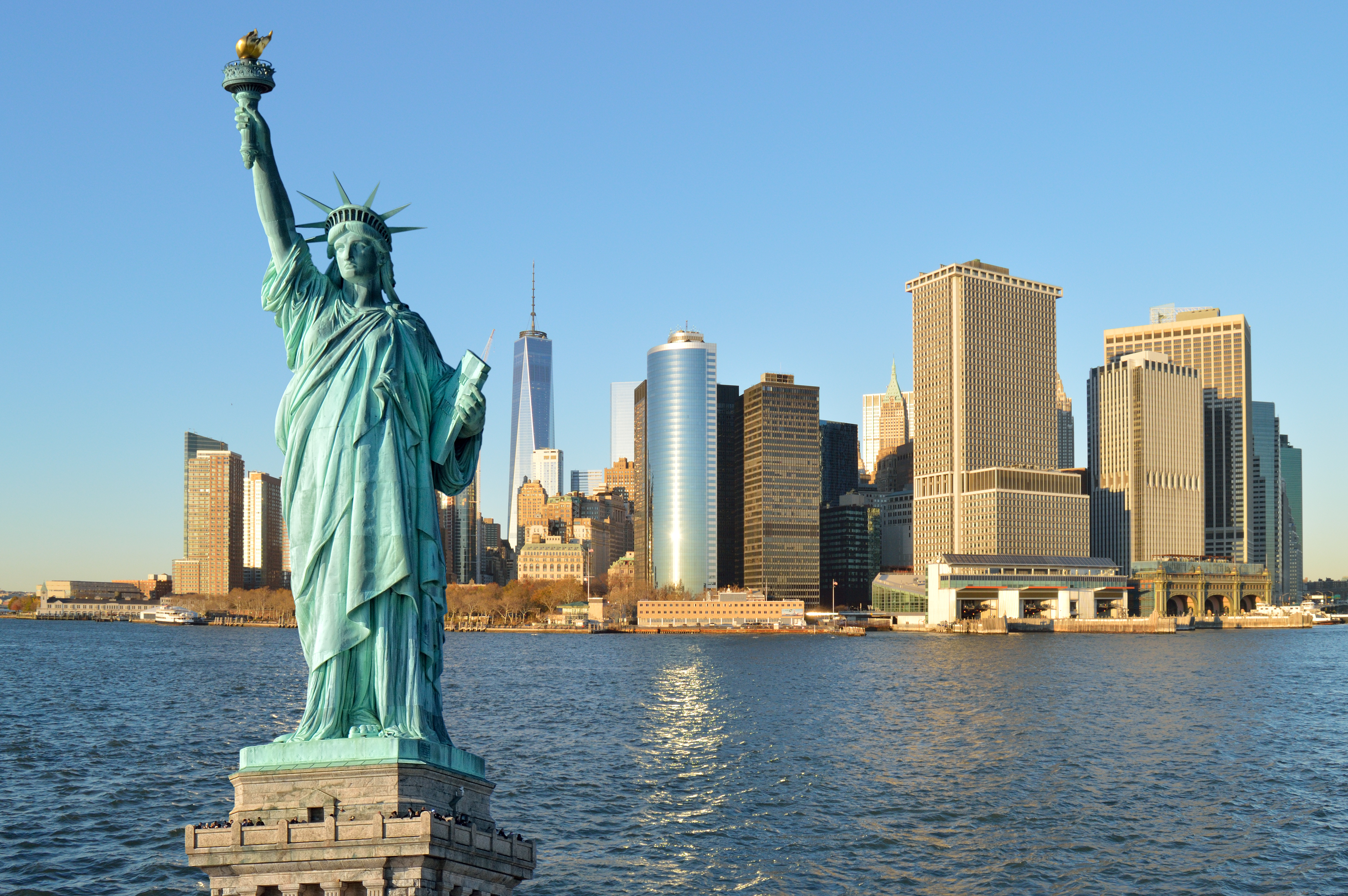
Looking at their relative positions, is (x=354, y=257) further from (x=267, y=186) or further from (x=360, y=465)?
(x=360, y=465)

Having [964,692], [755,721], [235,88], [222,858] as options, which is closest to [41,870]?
[222,858]

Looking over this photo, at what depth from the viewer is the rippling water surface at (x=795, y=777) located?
100 ft

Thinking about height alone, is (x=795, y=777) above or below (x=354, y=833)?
below

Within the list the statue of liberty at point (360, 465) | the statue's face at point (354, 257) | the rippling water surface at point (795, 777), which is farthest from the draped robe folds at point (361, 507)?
the rippling water surface at point (795, 777)

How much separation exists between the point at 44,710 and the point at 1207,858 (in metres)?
55.7

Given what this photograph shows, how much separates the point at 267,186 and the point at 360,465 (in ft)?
10.8

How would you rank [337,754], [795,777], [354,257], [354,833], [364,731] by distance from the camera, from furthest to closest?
1. [795,777]
2. [354,257]
3. [364,731]
4. [337,754]
5. [354,833]

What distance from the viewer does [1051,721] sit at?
63562 mm

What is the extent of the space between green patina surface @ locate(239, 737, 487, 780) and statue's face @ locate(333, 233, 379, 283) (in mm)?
4966

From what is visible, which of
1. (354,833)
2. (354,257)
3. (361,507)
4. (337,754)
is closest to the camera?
(354,833)

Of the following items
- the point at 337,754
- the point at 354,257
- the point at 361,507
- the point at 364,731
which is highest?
the point at 354,257

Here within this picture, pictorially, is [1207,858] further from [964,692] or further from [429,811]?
[964,692]

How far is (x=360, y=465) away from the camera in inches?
515

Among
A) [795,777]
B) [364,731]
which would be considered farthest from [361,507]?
[795,777]
